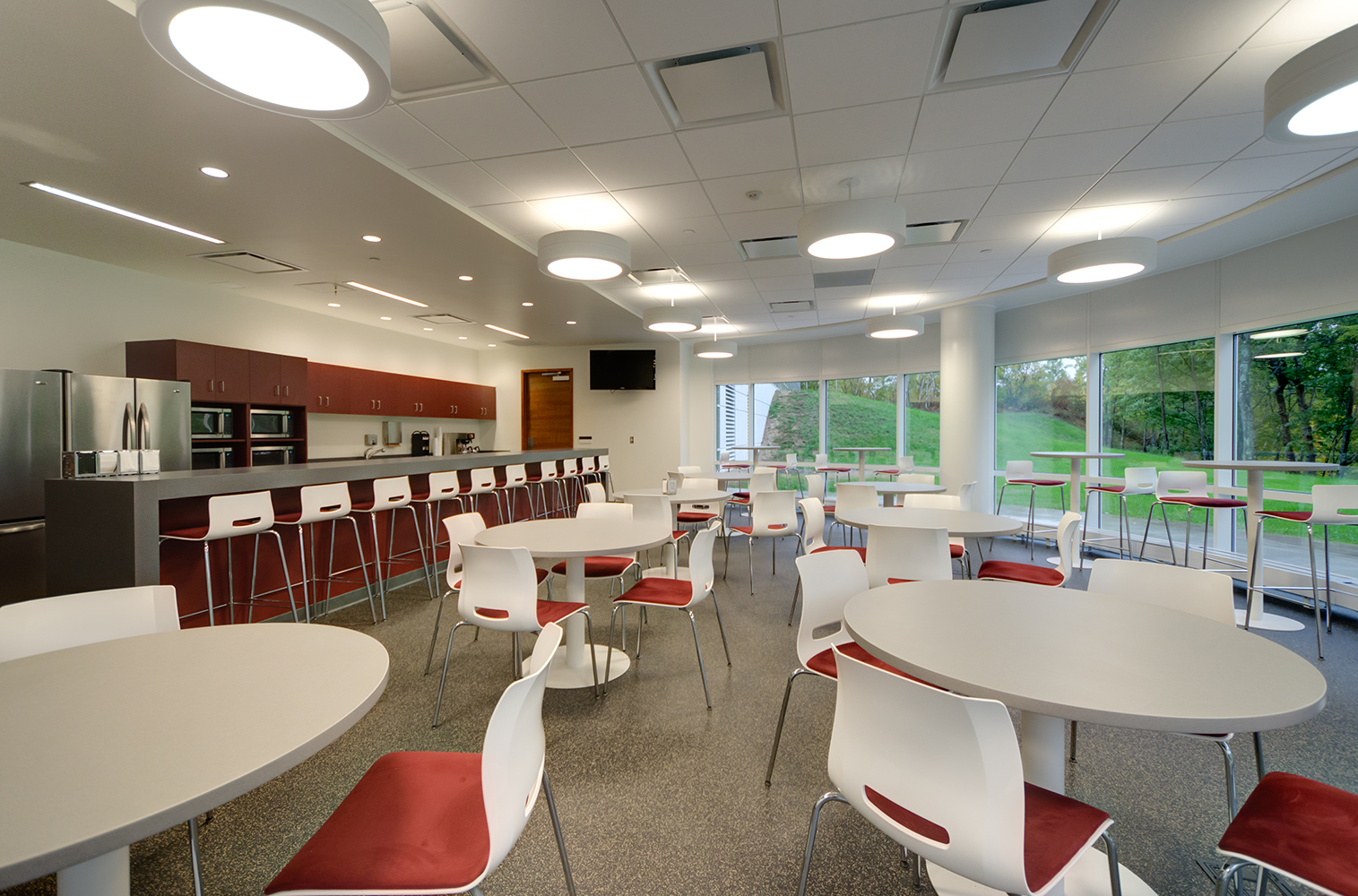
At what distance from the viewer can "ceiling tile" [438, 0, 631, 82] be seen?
2.30 m

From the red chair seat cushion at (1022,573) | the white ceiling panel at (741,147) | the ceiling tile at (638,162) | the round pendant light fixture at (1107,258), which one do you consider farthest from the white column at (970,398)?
the ceiling tile at (638,162)

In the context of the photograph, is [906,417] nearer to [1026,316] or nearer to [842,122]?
[1026,316]

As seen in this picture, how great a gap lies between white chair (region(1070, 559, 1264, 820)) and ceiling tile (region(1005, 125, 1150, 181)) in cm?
261

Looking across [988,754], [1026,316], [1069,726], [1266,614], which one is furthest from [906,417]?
[988,754]

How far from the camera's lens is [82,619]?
171cm

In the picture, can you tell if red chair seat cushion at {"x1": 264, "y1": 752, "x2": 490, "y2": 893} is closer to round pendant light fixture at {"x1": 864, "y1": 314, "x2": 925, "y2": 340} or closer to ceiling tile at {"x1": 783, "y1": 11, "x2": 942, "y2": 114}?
ceiling tile at {"x1": 783, "y1": 11, "x2": 942, "y2": 114}

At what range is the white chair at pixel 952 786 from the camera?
3.47 ft

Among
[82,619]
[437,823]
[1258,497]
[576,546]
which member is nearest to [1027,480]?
[1258,497]

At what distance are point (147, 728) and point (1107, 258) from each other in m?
5.48

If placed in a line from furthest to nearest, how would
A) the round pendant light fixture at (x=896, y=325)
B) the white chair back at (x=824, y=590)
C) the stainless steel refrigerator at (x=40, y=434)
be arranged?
1. the round pendant light fixture at (x=896, y=325)
2. the stainless steel refrigerator at (x=40, y=434)
3. the white chair back at (x=824, y=590)

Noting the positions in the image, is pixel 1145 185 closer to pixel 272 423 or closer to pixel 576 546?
pixel 576 546

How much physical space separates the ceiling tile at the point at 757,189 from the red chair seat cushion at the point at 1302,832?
3.65 m

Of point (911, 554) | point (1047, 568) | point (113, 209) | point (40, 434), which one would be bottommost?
point (1047, 568)

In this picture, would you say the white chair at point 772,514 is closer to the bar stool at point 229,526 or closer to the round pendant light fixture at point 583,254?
the round pendant light fixture at point 583,254
